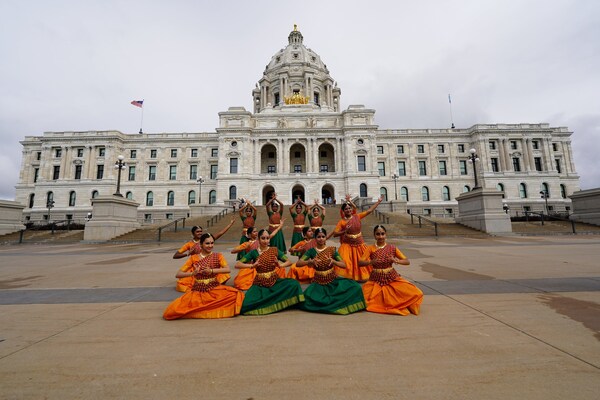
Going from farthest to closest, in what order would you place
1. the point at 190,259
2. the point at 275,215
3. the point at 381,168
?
the point at 381,168, the point at 275,215, the point at 190,259

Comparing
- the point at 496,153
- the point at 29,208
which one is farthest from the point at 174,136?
the point at 496,153

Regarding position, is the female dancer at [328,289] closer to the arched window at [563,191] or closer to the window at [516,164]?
the window at [516,164]

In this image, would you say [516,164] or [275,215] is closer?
[275,215]

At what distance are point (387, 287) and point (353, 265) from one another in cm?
221

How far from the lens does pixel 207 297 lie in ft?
12.7

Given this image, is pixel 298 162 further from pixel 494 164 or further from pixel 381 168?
pixel 494 164

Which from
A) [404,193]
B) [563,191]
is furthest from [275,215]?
[563,191]

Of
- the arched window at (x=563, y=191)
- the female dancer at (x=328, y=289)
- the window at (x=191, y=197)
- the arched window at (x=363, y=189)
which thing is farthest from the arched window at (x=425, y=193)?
the female dancer at (x=328, y=289)

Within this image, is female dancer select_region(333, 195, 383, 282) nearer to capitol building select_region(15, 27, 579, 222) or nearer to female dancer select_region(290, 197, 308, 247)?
female dancer select_region(290, 197, 308, 247)

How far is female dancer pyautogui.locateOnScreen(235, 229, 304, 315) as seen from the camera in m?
3.89

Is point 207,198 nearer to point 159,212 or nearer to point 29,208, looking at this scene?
point 159,212

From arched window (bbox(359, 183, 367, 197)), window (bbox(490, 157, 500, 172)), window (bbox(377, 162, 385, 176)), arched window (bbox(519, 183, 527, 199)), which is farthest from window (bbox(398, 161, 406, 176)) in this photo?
arched window (bbox(519, 183, 527, 199))

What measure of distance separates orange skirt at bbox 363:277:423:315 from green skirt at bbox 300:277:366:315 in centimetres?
18

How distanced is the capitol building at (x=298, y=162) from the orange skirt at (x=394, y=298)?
3821cm
